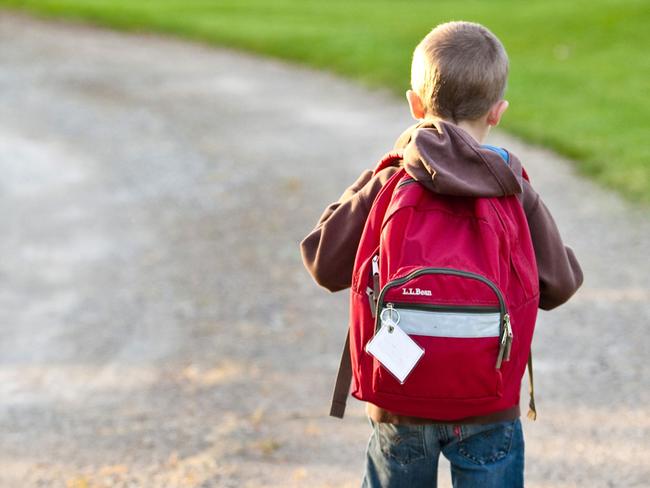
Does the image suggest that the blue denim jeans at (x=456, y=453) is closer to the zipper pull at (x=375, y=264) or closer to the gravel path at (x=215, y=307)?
the zipper pull at (x=375, y=264)

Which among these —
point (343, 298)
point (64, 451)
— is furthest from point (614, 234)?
point (64, 451)

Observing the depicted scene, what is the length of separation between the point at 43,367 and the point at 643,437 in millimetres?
2953

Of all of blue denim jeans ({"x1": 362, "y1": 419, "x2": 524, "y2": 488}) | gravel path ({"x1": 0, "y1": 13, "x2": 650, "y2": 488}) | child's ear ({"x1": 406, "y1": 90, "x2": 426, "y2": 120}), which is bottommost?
gravel path ({"x1": 0, "y1": 13, "x2": 650, "y2": 488})

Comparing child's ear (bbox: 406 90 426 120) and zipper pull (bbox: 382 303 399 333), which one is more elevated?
child's ear (bbox: 406 90 426 120)

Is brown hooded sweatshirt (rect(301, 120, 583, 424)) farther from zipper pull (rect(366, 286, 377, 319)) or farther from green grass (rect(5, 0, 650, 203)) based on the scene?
green grass (rect(5, 0, 650, 203))

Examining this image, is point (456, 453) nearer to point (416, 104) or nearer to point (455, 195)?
point (455, 195)

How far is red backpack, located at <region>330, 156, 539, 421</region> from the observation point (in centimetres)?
216

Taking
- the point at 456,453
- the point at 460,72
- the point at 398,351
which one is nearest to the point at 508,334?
the point at 398,351

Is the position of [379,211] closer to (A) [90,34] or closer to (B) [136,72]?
(B) [136,72]

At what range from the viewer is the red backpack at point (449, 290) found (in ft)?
7.07

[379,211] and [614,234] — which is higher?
[379,211]

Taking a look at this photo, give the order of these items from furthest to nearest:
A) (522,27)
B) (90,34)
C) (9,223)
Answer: (90,34), (522,27), (9,223)

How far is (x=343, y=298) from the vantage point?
574cm

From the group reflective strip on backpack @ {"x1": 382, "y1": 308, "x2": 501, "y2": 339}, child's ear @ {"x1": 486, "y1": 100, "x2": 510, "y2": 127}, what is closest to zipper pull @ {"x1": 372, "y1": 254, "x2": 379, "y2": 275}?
reflective strip on backpack @ {"x1": 382, "y1": 308, "x2": 501, "y2": 339}
